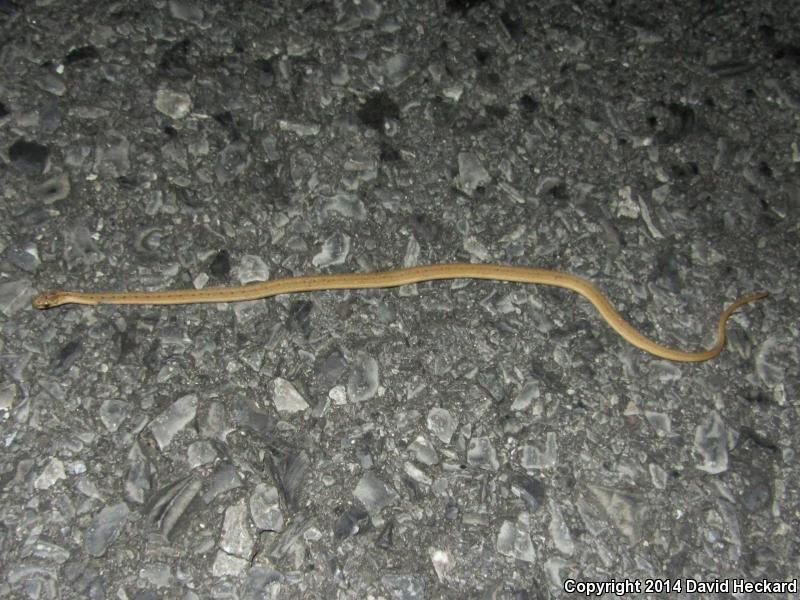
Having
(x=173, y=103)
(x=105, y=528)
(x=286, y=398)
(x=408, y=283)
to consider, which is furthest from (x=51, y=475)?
(x=173, y=103)

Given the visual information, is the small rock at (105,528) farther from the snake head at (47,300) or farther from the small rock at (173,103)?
the small rock at (173,103)

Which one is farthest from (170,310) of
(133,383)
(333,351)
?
(333,351)

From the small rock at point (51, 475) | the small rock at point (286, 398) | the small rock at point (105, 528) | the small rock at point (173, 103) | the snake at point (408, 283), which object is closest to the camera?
the small rock at point (105, 528)

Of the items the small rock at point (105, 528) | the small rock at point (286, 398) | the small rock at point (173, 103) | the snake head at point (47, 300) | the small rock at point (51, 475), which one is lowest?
the small rock at point (105, 528)

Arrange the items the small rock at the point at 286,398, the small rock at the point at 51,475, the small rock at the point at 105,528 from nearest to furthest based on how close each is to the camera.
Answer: the small rock at the point at 105,528 < the small rock at the point at 51,475 < the small rock at the point at 286,398

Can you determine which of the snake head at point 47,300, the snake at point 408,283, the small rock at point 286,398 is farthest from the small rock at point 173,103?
the small rock at point 286,398

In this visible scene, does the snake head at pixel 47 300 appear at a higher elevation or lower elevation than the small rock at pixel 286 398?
higher

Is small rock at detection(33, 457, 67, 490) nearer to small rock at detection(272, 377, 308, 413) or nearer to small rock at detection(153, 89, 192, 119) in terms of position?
small rock at detection(272, 377, 308, 413)

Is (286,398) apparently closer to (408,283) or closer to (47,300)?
(408,283)
